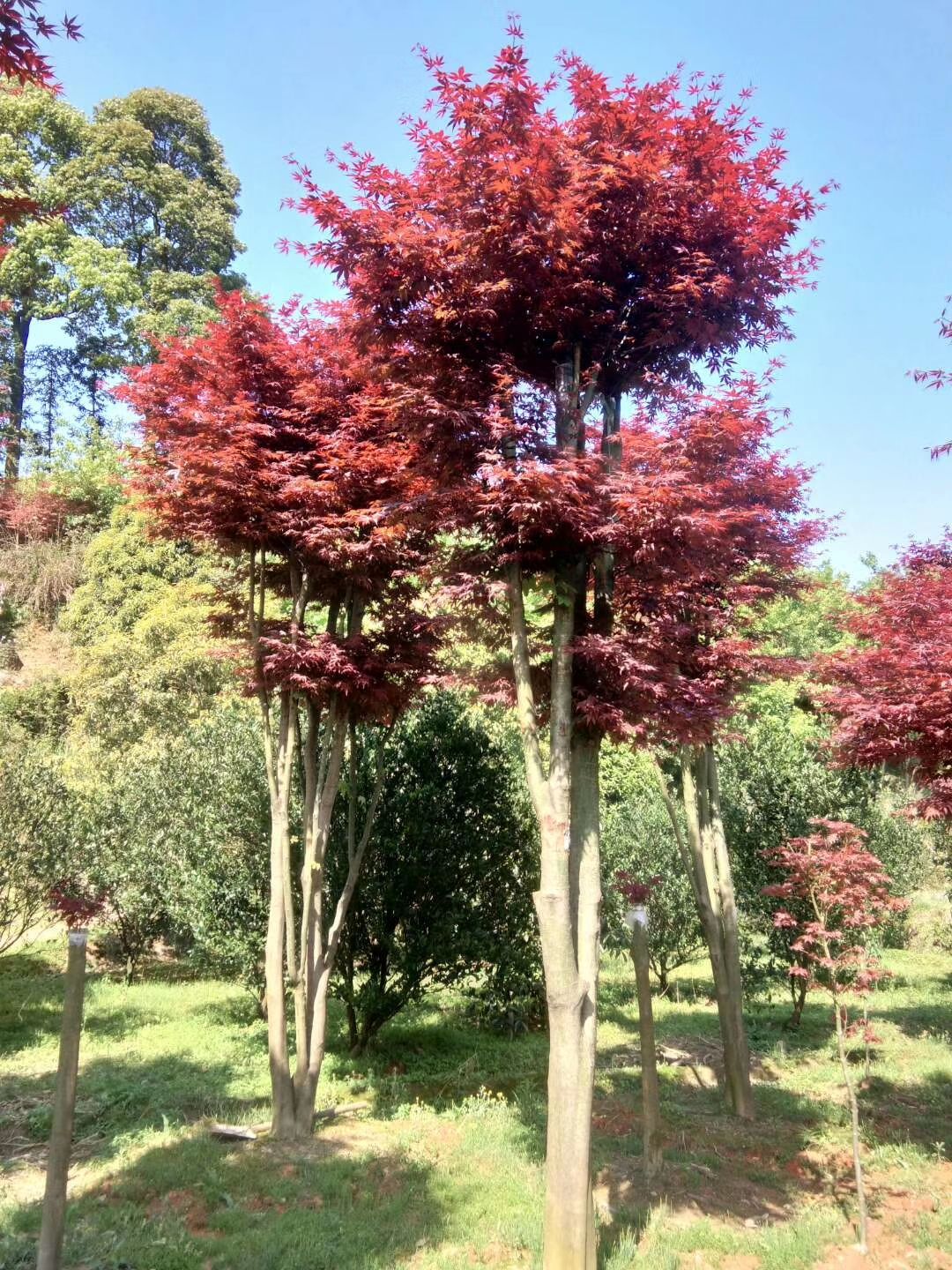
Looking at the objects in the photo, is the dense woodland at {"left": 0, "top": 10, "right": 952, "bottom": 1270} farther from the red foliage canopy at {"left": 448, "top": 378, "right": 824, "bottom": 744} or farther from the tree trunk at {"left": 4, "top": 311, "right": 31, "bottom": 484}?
the tree trunk at {"left": 4, "top": 311, "right": 31, "bottom": 484}

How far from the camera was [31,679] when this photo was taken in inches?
676

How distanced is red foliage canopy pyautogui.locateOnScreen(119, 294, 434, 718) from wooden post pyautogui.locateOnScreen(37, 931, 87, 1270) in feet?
8.15

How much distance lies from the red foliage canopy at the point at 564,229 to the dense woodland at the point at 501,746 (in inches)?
0.9

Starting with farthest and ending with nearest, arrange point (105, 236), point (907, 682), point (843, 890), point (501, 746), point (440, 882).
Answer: point (105, 236) → point (501, 746) → point (440, 882) → point (907, 682) → point (843, 890)

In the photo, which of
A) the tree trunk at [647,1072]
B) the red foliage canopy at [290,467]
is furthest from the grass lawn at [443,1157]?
the red foliage canopy at [290,467]

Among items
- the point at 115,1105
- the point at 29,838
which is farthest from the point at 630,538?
the point at 29,838

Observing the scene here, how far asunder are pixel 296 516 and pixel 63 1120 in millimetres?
3823

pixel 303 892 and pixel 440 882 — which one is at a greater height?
pixel 303 892

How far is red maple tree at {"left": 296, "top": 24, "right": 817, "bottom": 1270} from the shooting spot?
3.70m

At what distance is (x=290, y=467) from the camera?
593 centimetres

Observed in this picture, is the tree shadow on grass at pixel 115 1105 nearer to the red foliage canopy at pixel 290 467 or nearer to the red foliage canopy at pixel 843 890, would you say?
the red foliage canopy at pixel 290 467

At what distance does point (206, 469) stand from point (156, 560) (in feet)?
40.1

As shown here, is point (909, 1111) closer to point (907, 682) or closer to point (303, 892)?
point (907, 682)

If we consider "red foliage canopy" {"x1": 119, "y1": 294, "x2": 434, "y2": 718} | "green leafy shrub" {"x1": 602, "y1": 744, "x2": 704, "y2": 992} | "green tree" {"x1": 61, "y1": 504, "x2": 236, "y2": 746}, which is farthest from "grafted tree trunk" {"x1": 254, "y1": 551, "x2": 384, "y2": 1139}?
"green tree" {"x1": 61, "y1": 504, "x2": 236, "y2": 746}
